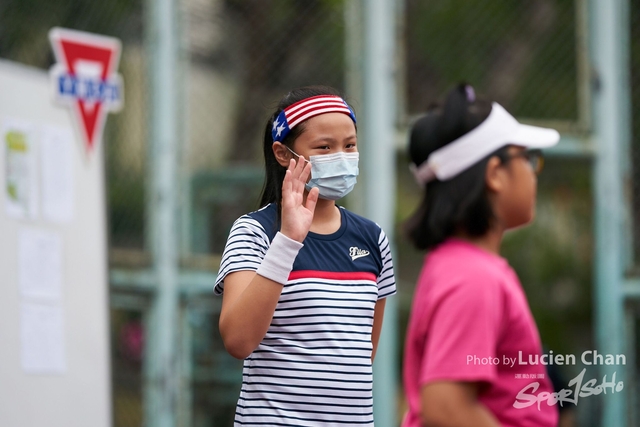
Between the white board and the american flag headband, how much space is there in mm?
2017

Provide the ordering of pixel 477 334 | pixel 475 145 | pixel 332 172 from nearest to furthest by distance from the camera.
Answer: pixel 477 334
pixel 475 145
pixel 332 172

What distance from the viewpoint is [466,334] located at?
78.3 inches

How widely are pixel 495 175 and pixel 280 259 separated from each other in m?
0.56

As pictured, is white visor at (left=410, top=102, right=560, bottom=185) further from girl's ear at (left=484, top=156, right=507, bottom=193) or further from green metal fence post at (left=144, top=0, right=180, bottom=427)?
green metal fence post at (left=144, top=0, right=180, bottom=427)

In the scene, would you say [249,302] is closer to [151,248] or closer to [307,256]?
[307,256]

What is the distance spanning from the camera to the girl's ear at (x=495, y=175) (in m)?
2.19

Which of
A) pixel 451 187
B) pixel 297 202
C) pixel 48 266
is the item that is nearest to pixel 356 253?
pixel 297 202

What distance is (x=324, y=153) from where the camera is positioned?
8.08 feet

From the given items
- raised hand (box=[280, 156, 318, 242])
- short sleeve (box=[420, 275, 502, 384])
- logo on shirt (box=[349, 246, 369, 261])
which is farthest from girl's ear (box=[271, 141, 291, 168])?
short sleeve (box=[420, 275, 502, 384])

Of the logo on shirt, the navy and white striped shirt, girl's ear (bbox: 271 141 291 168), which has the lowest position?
the navy and white striped shirt

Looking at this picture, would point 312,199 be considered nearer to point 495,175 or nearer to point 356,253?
point 356,253

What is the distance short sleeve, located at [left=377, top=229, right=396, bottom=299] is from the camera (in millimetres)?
2615

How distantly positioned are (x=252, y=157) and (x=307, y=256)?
319 cm

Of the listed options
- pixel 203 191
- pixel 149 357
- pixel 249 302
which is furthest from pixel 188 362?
pixel 249 302
